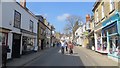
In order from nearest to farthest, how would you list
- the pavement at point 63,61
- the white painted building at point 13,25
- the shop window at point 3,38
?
the shop window at point 3,38, the pavement at point 63,61, the white painted building at point 13,25

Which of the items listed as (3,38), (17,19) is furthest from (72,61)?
(17,19)

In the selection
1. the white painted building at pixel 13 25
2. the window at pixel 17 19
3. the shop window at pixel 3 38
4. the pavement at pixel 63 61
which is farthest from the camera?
the window at pixel 17 19

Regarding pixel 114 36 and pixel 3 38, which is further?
pixel 114 36

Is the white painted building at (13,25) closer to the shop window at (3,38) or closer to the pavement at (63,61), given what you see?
the shop window at (3,38)

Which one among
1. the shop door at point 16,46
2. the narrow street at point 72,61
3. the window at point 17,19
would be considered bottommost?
the narrow street at point 72,61

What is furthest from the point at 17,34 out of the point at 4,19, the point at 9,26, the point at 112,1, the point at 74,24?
the point at 74,24

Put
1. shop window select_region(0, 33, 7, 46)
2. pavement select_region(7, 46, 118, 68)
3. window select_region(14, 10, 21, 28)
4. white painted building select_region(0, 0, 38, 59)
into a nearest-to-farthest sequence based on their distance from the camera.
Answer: shop window select_region(0, 33, 7, 46)
pavement select_region(7, 46, 118, 68)
white painted building select_region(0, 0, 38, 59)
window select_region(14, 10, 21, 28)

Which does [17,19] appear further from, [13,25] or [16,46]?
[16,46]

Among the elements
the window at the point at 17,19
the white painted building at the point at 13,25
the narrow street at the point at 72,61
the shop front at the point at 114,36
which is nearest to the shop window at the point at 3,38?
the white painted building at the point at 13,25

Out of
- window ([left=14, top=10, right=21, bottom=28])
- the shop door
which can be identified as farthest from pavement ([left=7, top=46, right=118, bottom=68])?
window ([left=14, top=10, right=21, bottom=28])

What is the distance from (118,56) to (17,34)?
10.0 m

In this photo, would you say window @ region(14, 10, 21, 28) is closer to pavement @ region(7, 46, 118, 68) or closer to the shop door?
the shop door

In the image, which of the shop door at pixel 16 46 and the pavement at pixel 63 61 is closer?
the pavement at pixel 63 61

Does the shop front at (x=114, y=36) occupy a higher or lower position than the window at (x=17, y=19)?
lower
